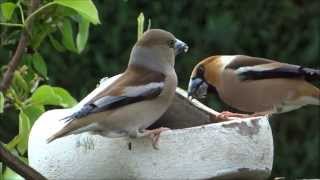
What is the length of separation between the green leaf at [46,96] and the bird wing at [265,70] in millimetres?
599

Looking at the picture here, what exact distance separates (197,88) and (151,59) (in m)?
0.31

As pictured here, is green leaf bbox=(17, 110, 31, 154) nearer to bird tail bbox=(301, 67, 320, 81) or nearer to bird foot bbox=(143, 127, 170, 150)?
bird foot bbox=(143, 127, 170, 150)

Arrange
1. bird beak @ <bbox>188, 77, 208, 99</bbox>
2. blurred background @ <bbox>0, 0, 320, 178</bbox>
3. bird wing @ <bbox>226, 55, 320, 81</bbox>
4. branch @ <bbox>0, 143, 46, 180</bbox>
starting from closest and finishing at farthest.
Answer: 1. branch @ <bbox>0, 143, 46, 180</bbox>
2. bird beak @ <bbox>188, 77, 208, 99</bbox>
3. bird wing @ <bbox>226, 55, 320, 81</bbox>
4. blurred background @ <bbox>0, 0, 320, 178</bbox>

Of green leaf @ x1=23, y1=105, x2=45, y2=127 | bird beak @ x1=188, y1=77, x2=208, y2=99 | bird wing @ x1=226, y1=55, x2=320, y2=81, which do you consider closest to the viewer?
bird beak @ x1=188, y1=77, x2=208, y2=99

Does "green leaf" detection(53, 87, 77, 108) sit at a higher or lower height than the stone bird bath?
lower

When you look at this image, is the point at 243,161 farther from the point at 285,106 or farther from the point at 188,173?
the point at 285,106

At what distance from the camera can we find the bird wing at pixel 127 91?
191cm

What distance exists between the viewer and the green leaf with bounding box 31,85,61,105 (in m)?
2.24

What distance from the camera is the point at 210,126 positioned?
5.66ft

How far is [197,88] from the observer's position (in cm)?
242

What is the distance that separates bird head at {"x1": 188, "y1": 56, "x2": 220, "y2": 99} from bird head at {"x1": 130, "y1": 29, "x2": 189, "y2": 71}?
20 centimetres

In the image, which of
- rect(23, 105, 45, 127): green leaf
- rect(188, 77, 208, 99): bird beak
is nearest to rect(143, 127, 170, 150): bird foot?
rect(188, 77, 208, 99): bird beak

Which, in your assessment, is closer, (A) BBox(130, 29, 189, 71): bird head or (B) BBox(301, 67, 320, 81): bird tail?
(A) BBox(130, 29, 189, 71): bird head

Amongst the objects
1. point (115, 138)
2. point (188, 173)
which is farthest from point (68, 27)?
point (188, 173)
